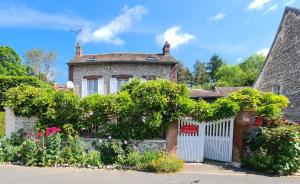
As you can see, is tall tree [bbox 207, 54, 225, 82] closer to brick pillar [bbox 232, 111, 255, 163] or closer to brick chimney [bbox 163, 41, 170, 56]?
brick chimney [bbox 163, 41, 170, 56]

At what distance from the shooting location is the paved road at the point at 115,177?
7.37 metres

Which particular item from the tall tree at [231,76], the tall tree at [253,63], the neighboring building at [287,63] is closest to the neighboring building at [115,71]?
the neighboring building at [287,63]

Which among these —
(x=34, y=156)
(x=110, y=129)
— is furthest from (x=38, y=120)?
(x=110, y=129)

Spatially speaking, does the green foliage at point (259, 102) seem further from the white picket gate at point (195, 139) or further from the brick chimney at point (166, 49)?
the brick chimney at point (166, 49)

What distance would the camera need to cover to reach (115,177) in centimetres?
786

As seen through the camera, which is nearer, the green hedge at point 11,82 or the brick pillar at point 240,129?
the brick pillar at point 240,129

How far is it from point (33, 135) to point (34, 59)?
36884mm

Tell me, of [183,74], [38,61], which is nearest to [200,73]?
[183,74]

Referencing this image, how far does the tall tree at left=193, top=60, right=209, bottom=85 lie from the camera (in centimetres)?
6650

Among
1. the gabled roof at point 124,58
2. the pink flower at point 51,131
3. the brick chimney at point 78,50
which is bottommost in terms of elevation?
the pink flower at point 51,131

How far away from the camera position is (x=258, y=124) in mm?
10070

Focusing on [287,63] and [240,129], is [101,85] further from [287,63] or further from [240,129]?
[240,129]

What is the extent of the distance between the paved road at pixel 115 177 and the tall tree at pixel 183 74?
170 ft

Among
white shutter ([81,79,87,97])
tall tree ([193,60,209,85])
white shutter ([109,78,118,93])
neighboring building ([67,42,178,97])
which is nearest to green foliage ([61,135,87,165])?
white shutter ([109,78,118,93])
